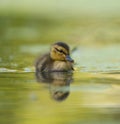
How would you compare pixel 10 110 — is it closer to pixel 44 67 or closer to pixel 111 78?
pixel 111 78

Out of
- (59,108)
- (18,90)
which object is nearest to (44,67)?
(18,90)

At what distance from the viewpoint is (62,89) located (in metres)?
2.82

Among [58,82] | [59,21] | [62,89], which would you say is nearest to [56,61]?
[58,82]

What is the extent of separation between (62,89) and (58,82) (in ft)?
0.78

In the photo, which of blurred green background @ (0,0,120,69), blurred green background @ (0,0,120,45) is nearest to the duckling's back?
blurred green background @ (0,0,120,69)

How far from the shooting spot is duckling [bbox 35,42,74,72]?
3.56 metres

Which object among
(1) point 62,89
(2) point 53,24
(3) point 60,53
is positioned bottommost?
(1) point 62,89

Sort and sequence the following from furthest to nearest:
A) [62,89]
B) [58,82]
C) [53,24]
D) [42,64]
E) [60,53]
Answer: [53,24] < [60,53] < [42,64] < [58,82] < [62,89]

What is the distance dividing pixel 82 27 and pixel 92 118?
232 centimetres

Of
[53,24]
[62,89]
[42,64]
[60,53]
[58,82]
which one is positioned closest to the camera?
[62,89]

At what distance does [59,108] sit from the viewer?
2.35 meters

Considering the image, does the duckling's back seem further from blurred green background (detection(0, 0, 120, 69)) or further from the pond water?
blurred green background (detection(0, 0, 120, 69))

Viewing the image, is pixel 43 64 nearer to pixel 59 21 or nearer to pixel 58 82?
pixel 58 82

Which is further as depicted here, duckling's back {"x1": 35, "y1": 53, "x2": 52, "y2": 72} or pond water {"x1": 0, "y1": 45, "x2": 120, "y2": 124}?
duckling's back {"x1": 35, "y1": 53, "x2": 52, "y2": 72}
